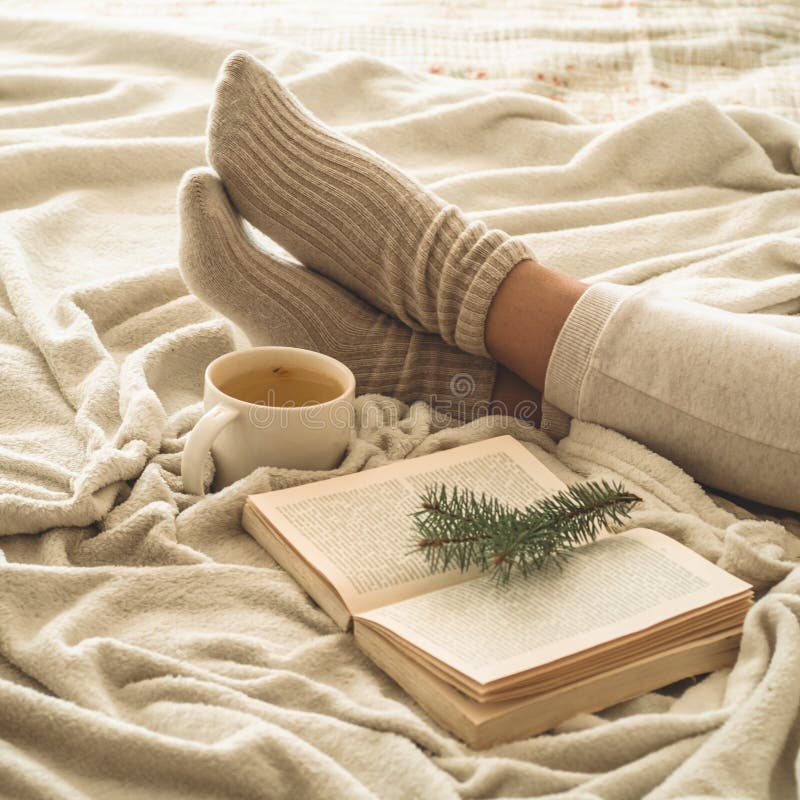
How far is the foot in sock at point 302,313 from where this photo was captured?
1.00m

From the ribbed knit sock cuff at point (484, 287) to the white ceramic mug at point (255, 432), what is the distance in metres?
0.14

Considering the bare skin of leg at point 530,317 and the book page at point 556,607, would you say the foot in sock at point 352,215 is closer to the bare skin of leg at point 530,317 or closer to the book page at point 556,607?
the bare skin of leg at point 530,317

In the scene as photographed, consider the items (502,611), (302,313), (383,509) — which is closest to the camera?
(502,611)

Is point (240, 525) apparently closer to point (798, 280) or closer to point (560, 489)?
point (560, 489)

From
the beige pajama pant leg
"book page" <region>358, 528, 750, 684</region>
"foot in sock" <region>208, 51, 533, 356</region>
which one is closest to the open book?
"book page" <region>358, 528, 750, 684</region>

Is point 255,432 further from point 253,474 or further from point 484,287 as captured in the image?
point 484,287

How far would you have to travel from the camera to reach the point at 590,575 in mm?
695

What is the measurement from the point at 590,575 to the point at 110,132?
3.03ft

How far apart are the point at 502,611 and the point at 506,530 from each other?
56mm

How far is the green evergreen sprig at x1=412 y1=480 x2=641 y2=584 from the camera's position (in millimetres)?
688

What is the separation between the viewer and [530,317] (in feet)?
3.02

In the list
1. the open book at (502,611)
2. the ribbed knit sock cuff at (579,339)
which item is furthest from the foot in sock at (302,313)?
→ the open book at (502,611)

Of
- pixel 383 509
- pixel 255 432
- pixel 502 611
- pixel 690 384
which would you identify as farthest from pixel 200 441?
pixel 690 384

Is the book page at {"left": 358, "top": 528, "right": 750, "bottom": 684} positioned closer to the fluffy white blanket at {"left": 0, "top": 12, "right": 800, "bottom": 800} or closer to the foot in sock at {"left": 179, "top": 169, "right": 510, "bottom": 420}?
the fluffy white blanket at {"left": 0, "top": 12, "right": 800, "bottom": 800}
